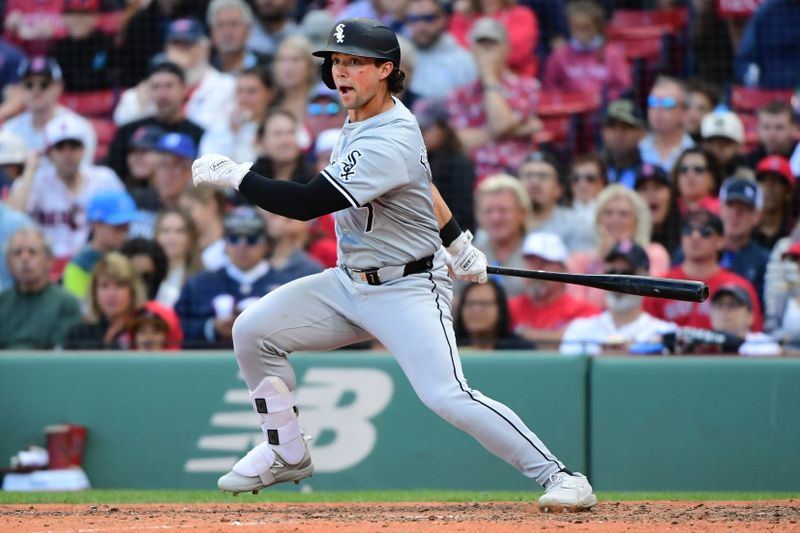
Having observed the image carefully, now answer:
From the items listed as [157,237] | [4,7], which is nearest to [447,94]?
[157,237]

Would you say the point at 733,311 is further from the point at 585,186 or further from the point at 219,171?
the point at 219,171

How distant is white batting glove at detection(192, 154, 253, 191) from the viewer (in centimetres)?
484

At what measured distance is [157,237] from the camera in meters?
9.05

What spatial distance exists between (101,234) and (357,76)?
4.78 metres

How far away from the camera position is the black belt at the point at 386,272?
16.2ft

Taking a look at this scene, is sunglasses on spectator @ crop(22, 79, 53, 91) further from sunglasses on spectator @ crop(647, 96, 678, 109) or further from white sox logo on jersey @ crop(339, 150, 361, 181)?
white sox logo on jersey @ crop(339, 150, 361, 181)

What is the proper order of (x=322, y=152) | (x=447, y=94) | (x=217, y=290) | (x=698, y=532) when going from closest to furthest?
1. (x=698, y=532)
2. (x=217, y=290)
3. (x=322, y=152)
4. (x=447, y=94)

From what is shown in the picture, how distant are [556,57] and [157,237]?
339 cm

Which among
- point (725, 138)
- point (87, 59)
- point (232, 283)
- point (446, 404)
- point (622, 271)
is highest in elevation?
point (87, 59)

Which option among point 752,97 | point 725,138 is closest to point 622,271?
point 725,138

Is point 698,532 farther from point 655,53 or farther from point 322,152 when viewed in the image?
point 655,53

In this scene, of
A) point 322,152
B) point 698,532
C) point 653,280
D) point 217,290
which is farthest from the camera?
point 322,152

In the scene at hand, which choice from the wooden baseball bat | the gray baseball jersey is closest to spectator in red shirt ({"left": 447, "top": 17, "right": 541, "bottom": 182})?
the wooden baseball bat

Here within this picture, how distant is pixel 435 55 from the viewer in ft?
33.3
